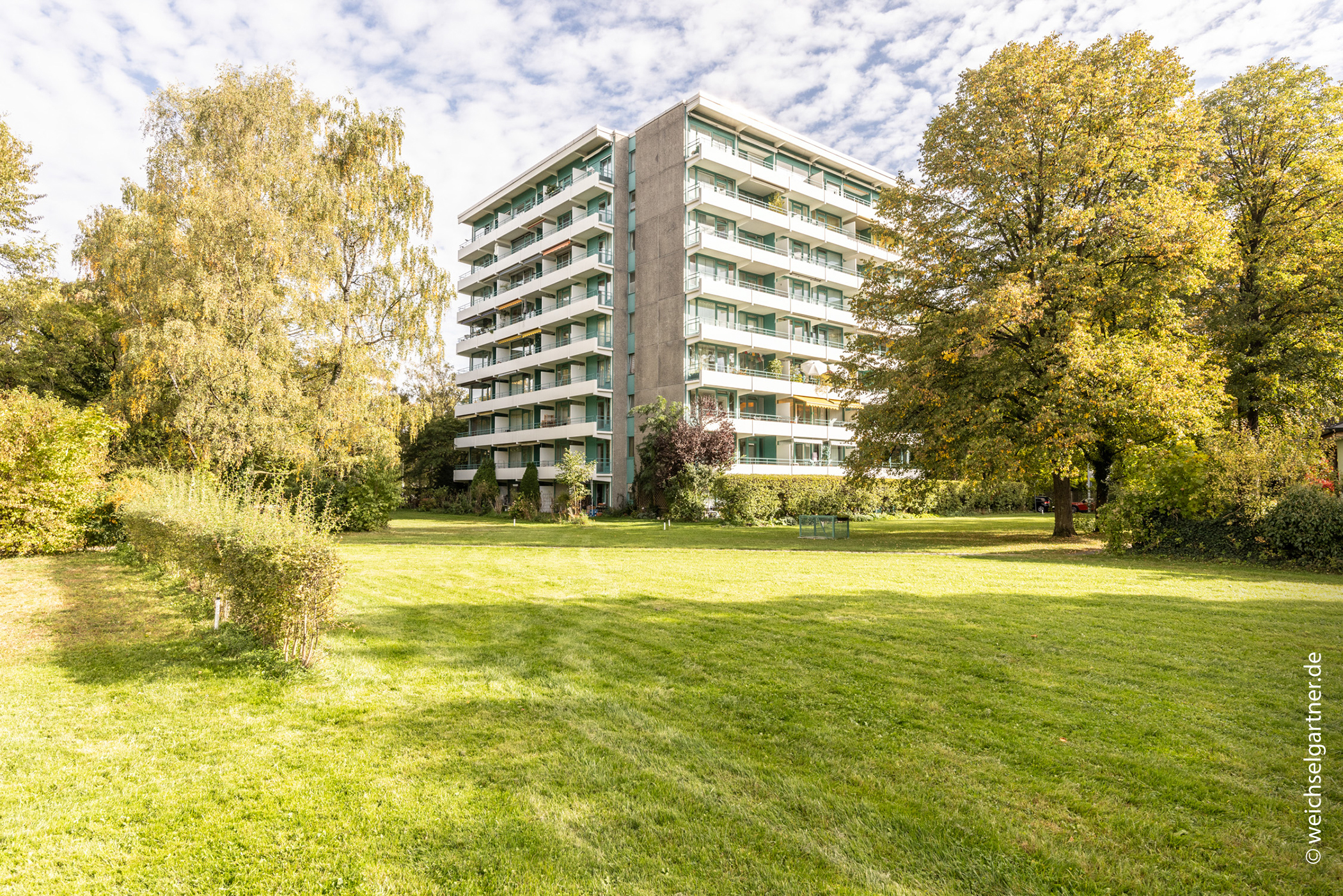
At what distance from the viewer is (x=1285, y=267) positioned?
21.1 meters

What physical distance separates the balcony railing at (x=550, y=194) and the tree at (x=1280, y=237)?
108ft

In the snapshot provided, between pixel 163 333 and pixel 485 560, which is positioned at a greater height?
pixel 163 333

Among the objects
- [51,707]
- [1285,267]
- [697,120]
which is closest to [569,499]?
[697,120]

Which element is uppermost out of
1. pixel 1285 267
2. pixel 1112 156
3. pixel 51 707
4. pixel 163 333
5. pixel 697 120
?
pixel 697 120

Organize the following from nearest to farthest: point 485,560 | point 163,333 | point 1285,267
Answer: point 485,560
point 163,333
point 1285,267

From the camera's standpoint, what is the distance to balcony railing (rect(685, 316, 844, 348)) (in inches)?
1473

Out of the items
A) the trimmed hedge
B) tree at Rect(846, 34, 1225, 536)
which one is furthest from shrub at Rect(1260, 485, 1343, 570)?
tree at Rect(846, 34, 1225, 536)

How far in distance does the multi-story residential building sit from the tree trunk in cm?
1730

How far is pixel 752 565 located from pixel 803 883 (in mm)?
11817

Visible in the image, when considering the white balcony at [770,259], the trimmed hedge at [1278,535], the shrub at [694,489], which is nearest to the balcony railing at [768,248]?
the white balcony at [770,259]

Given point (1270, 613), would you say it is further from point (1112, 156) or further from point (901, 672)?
point (1112, 156)

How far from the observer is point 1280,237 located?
22188 millimetres

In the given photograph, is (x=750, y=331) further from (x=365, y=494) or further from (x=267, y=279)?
(x=267, y=279)

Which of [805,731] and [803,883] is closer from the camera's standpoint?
[803,883]
